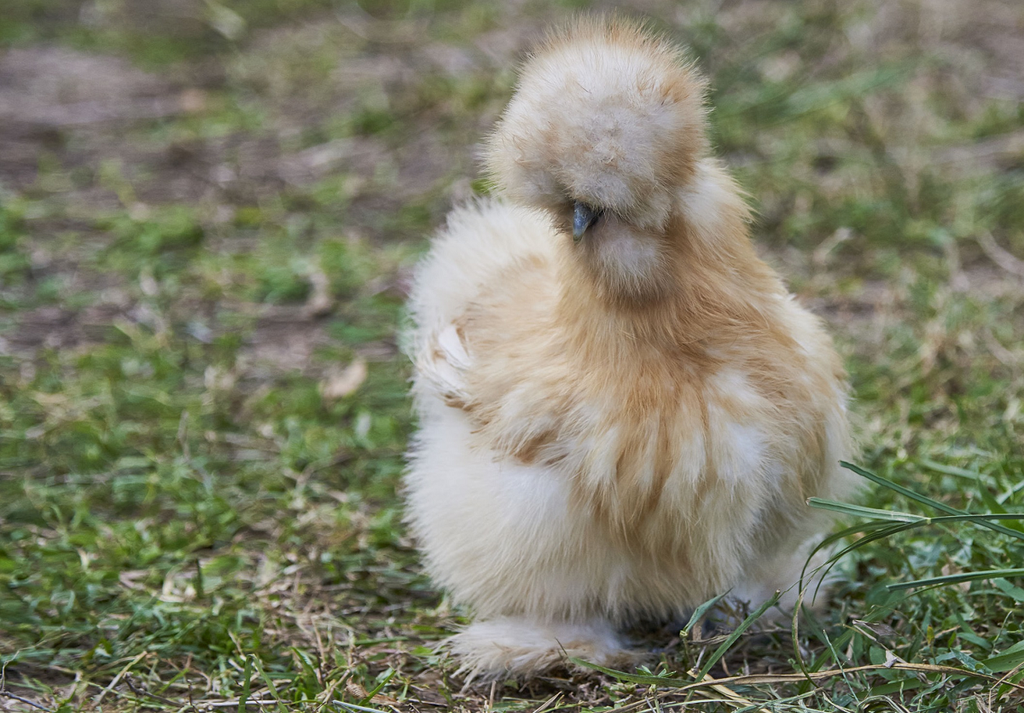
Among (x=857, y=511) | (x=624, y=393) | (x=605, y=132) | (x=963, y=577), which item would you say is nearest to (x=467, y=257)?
(x=624, y=393)

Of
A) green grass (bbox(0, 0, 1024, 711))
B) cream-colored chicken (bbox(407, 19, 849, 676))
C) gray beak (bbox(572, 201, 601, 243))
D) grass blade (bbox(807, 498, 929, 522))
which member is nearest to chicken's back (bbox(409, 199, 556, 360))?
cream-colored chicken (bbox(407, 19, 849, 676))

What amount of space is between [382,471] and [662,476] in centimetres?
145

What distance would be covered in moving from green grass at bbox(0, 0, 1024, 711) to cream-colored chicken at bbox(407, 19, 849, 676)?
210 millimetres

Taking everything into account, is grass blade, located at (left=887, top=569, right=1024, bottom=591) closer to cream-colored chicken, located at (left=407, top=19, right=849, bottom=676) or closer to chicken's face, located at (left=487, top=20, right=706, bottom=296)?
cream-colored chicken, located at (left=407, top=19, right=849, bottom=676)

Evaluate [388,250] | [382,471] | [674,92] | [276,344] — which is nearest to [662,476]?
[674,92]

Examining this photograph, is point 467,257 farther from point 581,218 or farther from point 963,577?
point 963,577

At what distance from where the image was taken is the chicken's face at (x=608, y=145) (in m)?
2.05

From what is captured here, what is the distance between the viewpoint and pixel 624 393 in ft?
7.45

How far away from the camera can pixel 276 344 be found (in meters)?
4.23

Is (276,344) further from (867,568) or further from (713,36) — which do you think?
(713,36)

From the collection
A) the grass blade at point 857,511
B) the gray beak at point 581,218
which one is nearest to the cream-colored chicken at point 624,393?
the gray beak at point 581,218

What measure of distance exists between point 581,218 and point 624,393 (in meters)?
0.43

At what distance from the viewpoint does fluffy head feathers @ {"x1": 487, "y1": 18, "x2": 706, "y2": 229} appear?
2049 mm

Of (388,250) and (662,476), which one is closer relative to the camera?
(662,476)
